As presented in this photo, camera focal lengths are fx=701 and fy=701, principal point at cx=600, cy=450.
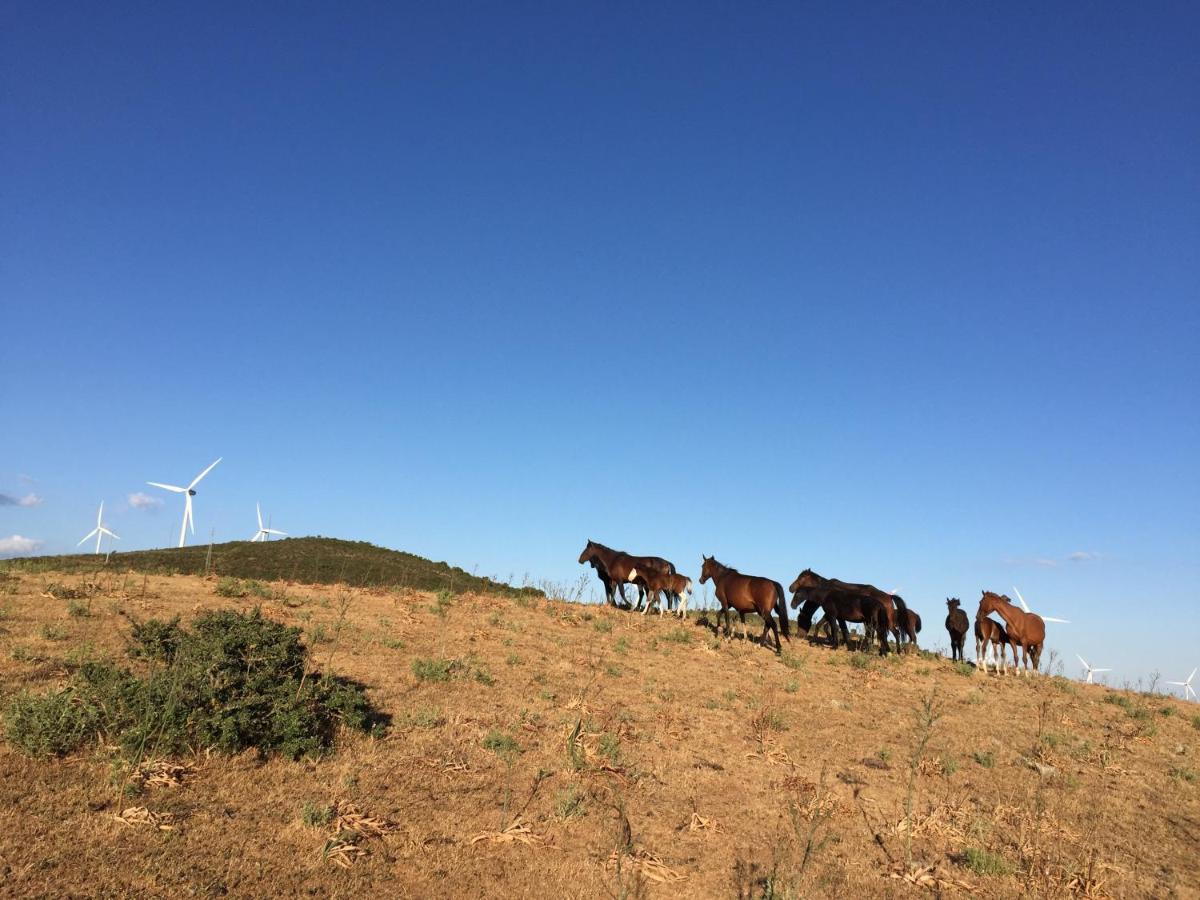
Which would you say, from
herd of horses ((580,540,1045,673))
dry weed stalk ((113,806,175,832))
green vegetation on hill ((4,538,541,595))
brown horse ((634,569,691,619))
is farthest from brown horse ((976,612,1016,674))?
dry weed stalk ((113,806,175,832))

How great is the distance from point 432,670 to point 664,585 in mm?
15245

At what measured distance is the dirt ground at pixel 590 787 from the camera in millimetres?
6918

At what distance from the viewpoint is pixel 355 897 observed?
6480mm

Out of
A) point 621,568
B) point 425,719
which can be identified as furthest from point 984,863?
point 621,568

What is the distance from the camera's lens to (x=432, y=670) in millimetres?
13828

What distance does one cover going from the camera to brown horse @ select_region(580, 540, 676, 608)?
28.8 m

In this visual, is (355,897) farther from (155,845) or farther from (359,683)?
(359,683)

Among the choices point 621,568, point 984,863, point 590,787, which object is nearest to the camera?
point 984,863

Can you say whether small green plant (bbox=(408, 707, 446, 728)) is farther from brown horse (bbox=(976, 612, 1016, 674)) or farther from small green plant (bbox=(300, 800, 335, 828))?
brown horse (bbox=(976, 612, 1016, 674))

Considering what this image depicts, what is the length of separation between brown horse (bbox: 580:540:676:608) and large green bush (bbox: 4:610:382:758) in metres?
18.4

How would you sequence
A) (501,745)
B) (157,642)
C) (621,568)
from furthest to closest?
1. (621,568)
2. (501,745)
3. (157,642)

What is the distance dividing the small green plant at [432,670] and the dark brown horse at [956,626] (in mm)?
20221

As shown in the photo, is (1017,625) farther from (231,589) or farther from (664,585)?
(231,589)

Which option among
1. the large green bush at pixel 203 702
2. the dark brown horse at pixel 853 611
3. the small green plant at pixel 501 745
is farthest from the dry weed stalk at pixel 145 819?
the dark brown horse at pixel 853 611
